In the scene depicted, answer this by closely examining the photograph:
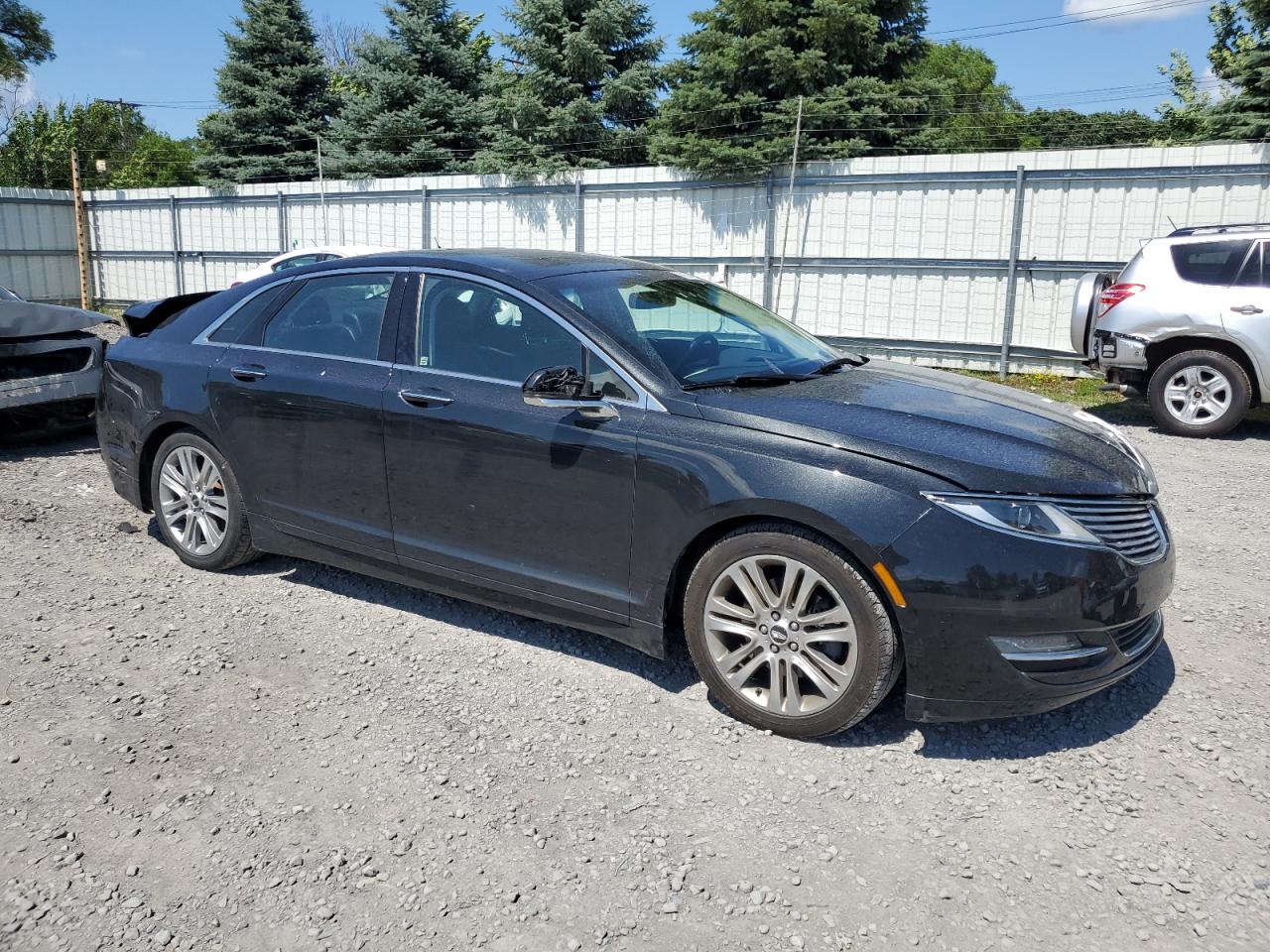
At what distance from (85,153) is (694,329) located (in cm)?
4543

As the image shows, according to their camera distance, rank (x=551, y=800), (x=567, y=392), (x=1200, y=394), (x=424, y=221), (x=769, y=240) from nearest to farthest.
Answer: (x=551, y=800), (x=567, y=392), (x=1200, y=394), (x=769, y=240), (x=424, y=221)

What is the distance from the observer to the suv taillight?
9.09m

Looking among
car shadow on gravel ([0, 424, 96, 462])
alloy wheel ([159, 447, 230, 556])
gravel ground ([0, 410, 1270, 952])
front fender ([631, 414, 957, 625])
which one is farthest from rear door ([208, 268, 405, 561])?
car shadow on gravel ([0, 424, 96, 462])

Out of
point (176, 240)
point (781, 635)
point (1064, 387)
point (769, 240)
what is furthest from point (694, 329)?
point (176, 240)

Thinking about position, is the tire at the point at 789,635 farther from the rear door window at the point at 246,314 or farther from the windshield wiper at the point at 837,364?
the rear door window at the point at 246,314

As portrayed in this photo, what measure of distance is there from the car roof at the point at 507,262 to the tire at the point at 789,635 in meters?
1.48

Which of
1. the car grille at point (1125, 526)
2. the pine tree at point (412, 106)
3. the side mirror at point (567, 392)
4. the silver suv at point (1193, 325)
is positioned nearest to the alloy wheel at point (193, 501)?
the side mirror at point (567, 392)

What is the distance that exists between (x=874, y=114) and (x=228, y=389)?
13.8m

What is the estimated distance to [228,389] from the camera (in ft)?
15.9

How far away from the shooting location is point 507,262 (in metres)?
4.37

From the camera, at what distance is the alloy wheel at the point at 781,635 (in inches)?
133

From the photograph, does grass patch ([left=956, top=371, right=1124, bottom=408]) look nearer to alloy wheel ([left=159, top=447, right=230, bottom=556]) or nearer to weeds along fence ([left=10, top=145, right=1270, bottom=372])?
weeds along fence ([left=10, top=145, right=1270, bottom=372])

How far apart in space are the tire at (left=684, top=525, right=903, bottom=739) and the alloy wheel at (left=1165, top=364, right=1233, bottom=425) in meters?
7.09

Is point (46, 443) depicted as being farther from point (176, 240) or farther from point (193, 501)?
point (176, 240)
